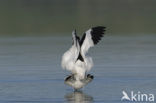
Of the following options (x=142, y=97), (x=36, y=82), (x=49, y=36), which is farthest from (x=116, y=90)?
(x=49, y=36)

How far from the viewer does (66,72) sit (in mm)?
17719

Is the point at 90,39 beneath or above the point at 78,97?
above

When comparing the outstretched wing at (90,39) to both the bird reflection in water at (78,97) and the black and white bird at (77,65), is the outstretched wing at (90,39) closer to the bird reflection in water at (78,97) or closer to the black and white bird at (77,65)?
the black and white bird at (77,65)

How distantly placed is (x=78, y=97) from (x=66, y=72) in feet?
10.2

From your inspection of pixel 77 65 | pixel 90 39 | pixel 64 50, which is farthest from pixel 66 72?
pixel 64 50

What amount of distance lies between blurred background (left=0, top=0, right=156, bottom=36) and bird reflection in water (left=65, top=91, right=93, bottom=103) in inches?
455

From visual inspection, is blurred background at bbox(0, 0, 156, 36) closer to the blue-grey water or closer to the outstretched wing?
the blue-grey water

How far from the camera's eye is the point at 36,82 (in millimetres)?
16219

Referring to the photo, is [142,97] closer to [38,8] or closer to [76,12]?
[76,12]

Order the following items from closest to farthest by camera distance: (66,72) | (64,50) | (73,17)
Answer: (66,72) < (64,50) < (73,17)

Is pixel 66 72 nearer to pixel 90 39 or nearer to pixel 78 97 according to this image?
pixel 90 39

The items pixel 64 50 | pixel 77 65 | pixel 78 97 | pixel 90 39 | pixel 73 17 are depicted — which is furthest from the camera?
pixel 73 17

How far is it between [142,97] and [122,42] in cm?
934

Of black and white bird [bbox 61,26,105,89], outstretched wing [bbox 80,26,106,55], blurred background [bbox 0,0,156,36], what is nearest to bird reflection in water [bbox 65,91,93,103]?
black and white bird [bbox 61,26,105,89]
